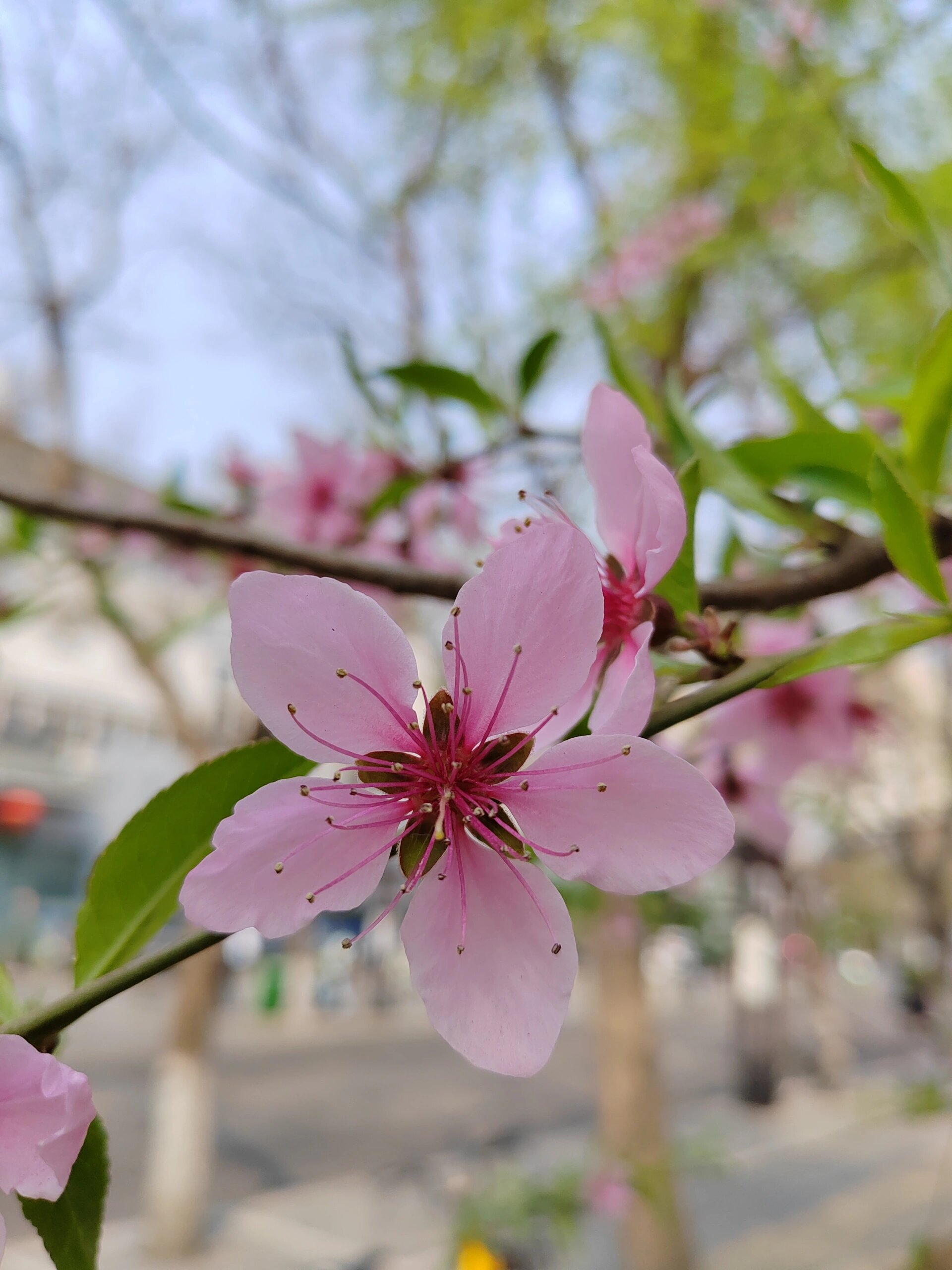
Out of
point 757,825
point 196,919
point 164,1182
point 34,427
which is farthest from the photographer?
point 34,427

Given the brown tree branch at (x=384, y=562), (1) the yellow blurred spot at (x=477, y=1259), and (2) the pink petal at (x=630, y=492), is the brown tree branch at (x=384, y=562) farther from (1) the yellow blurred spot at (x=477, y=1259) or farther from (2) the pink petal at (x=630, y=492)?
(1) the yellow blurred spot at (x=477, y=1259)

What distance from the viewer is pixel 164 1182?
3533 mm

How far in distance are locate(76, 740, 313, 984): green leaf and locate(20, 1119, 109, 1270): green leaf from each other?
0.15 ft

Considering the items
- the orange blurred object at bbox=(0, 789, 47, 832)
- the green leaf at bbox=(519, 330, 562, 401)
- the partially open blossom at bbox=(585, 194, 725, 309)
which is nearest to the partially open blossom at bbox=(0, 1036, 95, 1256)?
the green leaf at bbox=(519, 330, 562, 401)

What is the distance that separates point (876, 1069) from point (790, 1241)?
520 centimetres

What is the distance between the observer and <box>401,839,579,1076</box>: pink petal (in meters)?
0.25

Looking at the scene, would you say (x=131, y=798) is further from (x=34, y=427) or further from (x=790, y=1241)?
Answer: (x=790, y=1241)

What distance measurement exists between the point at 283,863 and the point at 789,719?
0.45 meters

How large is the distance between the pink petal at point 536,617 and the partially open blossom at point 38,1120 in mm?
148

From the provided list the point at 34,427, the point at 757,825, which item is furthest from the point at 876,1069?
the point at 757,825

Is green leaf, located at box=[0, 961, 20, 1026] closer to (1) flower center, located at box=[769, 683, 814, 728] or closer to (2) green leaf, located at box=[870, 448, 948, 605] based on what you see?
(2) green leaf, located at box=[870, 448, 948, 605]

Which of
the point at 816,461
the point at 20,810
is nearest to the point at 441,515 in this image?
the point at 816,461

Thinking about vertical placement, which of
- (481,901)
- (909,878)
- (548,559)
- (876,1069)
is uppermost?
(548,559)

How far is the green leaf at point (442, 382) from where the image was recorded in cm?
61
